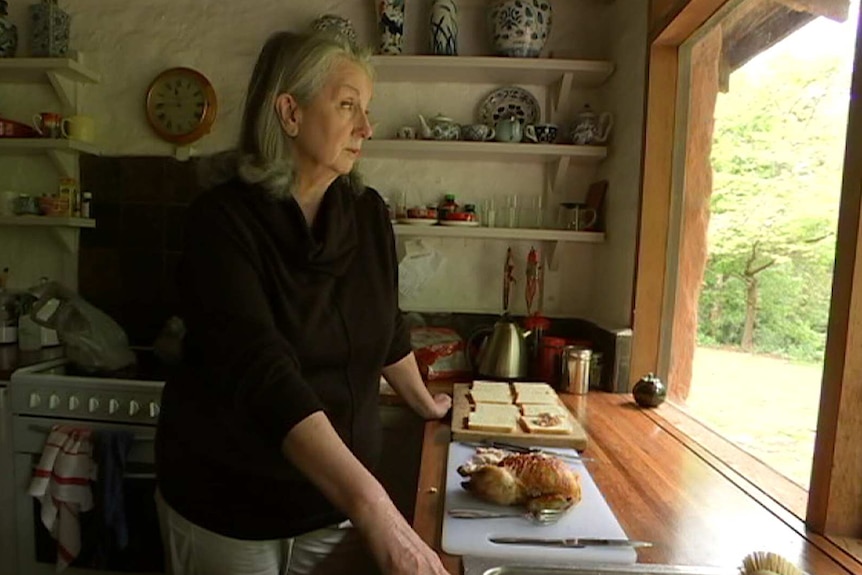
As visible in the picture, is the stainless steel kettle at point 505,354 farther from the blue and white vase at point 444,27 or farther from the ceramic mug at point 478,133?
the blue and white vase at point 444,27

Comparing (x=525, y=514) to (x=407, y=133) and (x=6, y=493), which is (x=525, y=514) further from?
(x=6, y=493)

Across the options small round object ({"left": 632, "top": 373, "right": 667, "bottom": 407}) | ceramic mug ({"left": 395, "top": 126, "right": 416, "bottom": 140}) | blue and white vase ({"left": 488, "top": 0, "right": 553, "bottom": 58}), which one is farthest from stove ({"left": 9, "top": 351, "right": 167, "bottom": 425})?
blue and white vase ({"left": 488, "top": 0, "right": 553, "bottom": 58})

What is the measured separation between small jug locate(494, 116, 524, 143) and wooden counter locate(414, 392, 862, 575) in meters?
0.95

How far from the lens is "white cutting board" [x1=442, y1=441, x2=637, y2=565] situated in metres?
0.74

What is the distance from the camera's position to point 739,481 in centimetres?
103

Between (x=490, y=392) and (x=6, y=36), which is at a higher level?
(x=6, y=36)

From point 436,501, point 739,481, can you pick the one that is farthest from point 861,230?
point 436,501

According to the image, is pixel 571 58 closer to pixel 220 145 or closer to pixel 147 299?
pixel 220 145

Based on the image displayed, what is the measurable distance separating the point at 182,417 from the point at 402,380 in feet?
1.57

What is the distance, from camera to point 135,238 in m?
2.09

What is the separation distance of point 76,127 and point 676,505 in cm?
212

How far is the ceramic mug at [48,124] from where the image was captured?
1.94 meters

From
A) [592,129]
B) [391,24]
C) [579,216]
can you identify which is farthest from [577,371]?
[391,24]

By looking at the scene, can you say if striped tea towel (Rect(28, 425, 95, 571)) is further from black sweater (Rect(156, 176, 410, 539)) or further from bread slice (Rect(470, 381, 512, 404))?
bread slice (Rect(470, 381, 512, 404))
